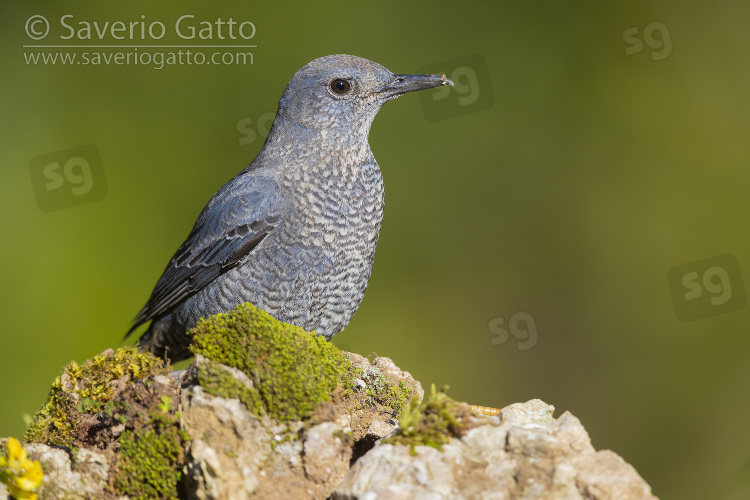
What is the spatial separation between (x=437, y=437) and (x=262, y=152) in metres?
2.53

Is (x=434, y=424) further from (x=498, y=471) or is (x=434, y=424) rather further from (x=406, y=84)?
(x=406, y=84)

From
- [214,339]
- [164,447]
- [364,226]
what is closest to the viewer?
[164,447]

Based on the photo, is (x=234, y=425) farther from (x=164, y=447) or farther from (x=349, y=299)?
(x=349, y=299)

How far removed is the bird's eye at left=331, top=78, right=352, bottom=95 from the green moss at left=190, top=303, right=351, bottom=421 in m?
1.80

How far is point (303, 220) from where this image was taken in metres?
4.30

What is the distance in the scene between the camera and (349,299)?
4441 millimetres

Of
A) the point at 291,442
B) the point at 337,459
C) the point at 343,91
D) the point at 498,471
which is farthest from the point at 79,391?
the point at 343,91

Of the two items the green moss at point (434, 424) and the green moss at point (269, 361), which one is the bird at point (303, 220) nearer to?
the green moss at point (269, 361)

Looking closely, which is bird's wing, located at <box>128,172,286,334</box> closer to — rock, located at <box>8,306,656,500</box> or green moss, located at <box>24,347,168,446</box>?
green moss, located at <box>24,347,168,446</box>

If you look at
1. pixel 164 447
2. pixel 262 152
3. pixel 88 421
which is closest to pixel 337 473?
pixel 164 447

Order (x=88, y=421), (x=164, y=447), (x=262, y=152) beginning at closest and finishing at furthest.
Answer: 1. (x=164, y=447)
2. (x=88, y=421)
3. (x=262, y=152)

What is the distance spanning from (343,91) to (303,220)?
80 centimetres

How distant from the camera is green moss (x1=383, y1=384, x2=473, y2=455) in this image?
2.66 meters

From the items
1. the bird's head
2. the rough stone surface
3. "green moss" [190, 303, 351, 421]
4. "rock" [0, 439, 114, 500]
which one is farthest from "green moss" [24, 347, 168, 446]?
the bird's head
